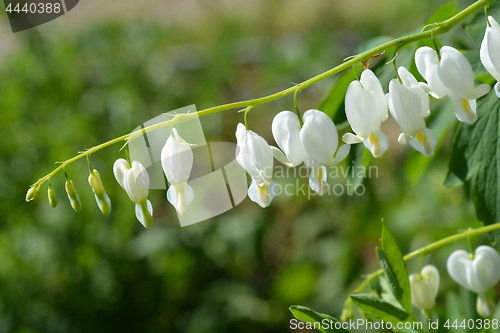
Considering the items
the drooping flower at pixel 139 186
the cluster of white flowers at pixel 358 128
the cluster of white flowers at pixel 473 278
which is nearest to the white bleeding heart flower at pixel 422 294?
the cluster of white flowers at pixel 473 278

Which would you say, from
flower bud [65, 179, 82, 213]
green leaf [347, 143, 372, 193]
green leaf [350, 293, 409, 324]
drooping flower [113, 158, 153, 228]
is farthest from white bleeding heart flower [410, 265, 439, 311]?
flower bud [65, 179, 82, 213]

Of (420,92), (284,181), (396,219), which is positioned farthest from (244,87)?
(420,92)

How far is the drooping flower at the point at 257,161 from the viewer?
0.70 meters

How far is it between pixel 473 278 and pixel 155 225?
1.99 m

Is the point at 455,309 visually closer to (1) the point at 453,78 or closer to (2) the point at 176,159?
(1) the point at 453,78

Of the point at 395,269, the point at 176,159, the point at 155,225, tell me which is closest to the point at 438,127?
the point at 395,269

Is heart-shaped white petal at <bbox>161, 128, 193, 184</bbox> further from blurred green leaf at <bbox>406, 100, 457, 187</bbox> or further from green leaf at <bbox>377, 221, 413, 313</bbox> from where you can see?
blurred green leaf at <bbox>406, 100, 457, 187</bbox>

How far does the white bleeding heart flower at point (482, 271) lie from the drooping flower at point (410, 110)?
38cm

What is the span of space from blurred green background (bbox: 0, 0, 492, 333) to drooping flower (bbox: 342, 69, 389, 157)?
130 centimetres

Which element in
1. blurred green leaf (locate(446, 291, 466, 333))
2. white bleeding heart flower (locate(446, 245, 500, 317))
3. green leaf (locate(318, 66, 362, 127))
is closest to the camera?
white bleeding heart flower (locate(446, 245, 500, 317))

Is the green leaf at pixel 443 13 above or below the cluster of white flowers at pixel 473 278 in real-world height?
above

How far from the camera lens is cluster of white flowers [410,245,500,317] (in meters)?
0.89

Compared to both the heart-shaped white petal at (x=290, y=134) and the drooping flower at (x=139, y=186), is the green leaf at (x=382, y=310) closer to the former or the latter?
the heart-shaped white petal at (x=290, y=134)

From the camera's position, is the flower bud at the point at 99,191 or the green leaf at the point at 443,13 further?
the green leaf at the point at 443,13
